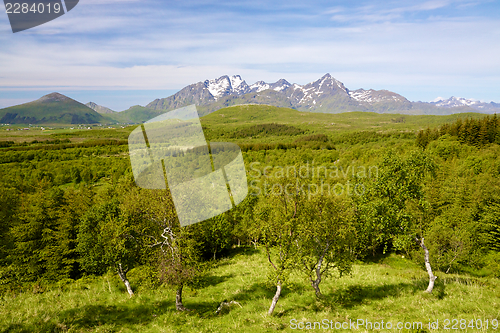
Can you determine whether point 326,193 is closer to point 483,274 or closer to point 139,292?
point 139,292

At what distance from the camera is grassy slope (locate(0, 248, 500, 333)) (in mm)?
15758

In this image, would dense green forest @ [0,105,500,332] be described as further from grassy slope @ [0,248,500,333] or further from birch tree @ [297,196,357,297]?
grassy slope @ [0,248,500,333]

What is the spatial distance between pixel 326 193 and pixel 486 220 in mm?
51547

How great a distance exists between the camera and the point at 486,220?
48500 millimetres

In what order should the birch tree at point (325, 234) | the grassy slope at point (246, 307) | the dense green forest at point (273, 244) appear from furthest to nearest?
the birch tree at point (325, 234), the dense green forest at point (273, 244), the grassy slope at point (246, 307)

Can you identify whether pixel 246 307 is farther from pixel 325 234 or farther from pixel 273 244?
pixel 325 234

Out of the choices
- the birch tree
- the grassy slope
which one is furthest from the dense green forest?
the grassy slope

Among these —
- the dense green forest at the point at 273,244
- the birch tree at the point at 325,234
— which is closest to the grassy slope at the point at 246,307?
the dense green forest at the point at 273,244

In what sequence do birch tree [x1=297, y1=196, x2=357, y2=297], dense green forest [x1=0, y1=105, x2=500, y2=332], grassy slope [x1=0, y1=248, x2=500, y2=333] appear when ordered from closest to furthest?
grassy slope [x1=0, y1=248, x2=500, y2=333] → dense green forest [x1=0, y1=105, x2=500, y2=332] → birch tree [x1=297, y1=196, x2=357, y2=297]

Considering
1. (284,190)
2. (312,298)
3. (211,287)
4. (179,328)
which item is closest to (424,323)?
(312,298)

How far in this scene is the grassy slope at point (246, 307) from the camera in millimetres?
15758

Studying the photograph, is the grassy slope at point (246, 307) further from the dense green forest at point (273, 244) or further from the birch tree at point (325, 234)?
the birch tree at point (325, 234)

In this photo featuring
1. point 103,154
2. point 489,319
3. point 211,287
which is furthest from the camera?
point 103,154

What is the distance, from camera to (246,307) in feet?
63.2
